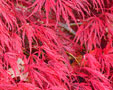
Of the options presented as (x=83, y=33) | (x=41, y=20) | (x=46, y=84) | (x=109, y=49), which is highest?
(x=41, y=20)

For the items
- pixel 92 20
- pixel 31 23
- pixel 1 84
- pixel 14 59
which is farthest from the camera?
pixel 92 20

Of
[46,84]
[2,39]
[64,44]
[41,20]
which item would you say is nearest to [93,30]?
[64,44]

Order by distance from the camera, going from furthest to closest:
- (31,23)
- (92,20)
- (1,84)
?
(92,20)
(31,23)
(1,84)

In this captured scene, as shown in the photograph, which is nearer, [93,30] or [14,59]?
[14,59]

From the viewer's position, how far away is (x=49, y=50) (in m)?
1.00

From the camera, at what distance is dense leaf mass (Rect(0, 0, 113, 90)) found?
0.91 meters

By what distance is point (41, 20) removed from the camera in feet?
3.69

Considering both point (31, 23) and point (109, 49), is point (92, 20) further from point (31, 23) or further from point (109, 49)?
point (31, 23)

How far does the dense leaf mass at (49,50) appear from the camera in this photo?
91 cm

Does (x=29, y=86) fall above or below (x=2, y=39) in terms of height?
below

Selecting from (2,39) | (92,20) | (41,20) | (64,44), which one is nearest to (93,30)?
(92,20)

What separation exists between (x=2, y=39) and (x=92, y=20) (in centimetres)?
58

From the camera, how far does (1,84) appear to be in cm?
79

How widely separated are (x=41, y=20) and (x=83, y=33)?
0.95ft
